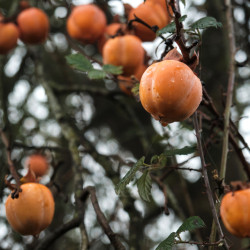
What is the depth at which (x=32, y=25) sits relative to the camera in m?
1.85

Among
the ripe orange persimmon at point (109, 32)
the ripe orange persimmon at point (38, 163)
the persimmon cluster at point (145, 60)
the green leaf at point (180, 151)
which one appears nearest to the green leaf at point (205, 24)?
the persimmon cluster at point (145, 60)

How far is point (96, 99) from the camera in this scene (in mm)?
2752

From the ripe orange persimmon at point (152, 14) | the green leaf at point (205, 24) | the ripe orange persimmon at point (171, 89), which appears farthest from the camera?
the ripe orange persimmon at point (152, 14)

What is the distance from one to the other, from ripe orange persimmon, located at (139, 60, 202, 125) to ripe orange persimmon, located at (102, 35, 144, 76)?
63 centimetres

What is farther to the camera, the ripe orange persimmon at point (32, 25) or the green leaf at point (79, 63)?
the ripe orange persimmon at point (32, 25)

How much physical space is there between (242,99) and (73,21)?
1.36 metres

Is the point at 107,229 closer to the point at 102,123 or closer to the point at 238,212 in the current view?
the point at 238,212

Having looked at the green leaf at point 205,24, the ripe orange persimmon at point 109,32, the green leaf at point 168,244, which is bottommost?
the green leaf at point 168,244

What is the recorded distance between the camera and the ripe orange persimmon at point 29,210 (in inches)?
41.1

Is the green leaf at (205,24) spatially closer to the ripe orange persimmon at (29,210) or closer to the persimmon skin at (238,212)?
the persimmon skin at (238,212)

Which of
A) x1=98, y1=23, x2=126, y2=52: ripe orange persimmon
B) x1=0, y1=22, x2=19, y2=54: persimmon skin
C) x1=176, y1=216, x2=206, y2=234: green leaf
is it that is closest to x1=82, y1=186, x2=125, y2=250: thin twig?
x1=176, y1=216, x2=206, y2=234: green leaf

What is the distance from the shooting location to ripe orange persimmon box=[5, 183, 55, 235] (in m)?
1.04

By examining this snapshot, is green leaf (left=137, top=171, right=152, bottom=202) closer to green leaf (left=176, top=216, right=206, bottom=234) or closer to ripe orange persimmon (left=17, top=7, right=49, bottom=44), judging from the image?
green leaf (left=176, top=216, right=206, bottom=234)

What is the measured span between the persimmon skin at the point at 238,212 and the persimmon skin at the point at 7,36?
50.0 inches
